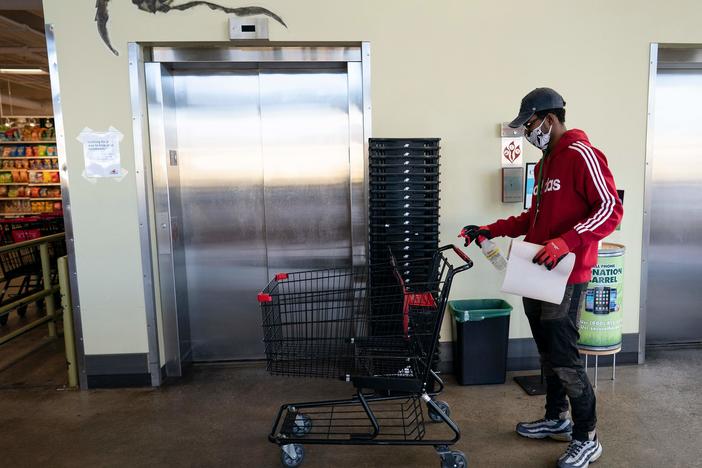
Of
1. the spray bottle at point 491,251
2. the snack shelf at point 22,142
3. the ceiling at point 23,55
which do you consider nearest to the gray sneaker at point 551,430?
the spray bottle at point 491,251

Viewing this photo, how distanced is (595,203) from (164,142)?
3.00 metres

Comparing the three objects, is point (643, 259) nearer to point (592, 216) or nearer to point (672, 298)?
→ point (672, 298)

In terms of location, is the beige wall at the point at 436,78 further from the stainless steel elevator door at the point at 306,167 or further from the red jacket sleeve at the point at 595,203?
the red jacket sleeve at the point at 595,203

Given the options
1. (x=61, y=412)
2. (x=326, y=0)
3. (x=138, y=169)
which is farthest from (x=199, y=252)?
(x=326, y=0)

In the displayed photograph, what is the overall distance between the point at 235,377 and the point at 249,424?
0.81m

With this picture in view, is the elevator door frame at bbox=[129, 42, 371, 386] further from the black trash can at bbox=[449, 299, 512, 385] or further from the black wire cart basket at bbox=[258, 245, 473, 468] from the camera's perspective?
the black wire cart basket at bbox=[258, 245, 473, 468]

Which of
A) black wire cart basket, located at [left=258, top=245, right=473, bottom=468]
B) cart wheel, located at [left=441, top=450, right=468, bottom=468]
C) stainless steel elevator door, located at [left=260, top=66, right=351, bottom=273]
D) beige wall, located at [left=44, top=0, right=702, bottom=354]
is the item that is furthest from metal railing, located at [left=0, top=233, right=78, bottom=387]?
cart wheel, located at [left=441, top=450, right=468, bottom=468]

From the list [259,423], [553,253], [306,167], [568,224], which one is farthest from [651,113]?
[259,423]

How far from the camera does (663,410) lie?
122 inches

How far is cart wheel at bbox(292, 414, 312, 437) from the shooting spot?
2.71 meters

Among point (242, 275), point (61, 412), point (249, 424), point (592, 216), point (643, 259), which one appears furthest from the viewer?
point (242, 275)

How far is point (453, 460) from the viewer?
7.82 ft

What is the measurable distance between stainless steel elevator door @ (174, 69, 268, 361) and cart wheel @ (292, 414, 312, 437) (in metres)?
1.45

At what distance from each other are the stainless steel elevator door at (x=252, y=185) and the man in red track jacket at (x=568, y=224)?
5.79 ft
